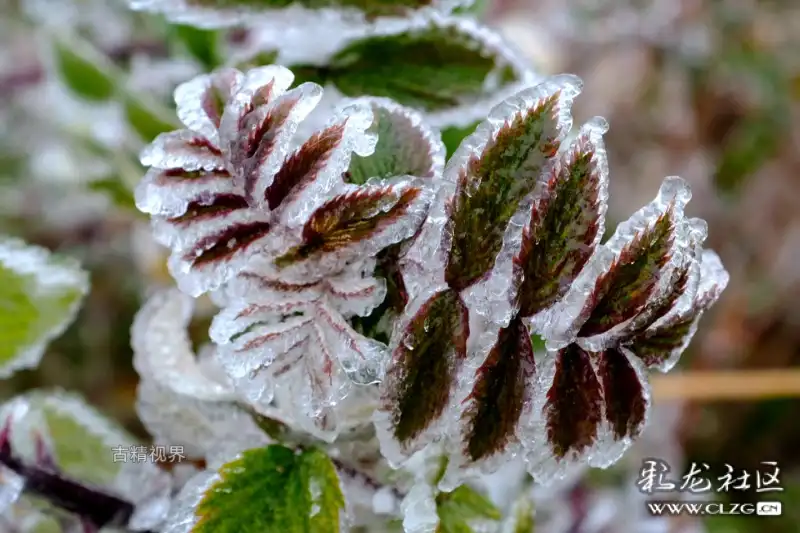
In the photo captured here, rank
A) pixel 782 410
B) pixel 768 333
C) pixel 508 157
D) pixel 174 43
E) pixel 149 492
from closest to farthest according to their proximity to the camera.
A: pixel 508 157, pixel 149 492, pixel 174 43, pixel 782 410, pixel 768 333

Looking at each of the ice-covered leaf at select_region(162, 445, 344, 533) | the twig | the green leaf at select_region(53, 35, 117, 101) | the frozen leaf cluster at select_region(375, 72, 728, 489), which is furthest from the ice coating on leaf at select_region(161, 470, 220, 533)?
the twig

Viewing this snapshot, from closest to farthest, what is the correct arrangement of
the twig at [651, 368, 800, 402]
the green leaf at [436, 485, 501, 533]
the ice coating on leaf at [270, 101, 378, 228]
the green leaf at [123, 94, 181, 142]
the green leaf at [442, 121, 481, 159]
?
the ice coating on leaf at [270, 101, 378, 228]
the green leaf at [436, 485, 501, 533]
the green leaf at [442, 121, 481, 159]
the green leaf at [123, 94, 181, 142]
the twig at [651, 368, 800, 402]

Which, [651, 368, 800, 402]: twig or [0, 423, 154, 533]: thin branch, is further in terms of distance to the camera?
[651, 368, 800, 402]: twig

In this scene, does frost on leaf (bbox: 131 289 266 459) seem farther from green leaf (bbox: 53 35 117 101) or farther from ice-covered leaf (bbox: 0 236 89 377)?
green leaf (bbox: 53 35 117 101)

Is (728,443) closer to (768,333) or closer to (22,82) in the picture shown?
(768,333)

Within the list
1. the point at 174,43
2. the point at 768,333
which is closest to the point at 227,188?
the point at 174,43
